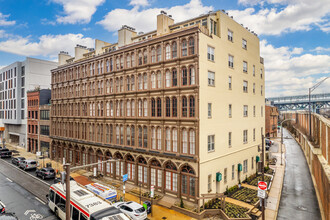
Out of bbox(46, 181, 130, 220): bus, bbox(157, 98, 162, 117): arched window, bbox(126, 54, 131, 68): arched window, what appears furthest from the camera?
bbox(126, 54, 131, 68): arched window

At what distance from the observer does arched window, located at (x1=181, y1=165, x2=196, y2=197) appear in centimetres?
2542

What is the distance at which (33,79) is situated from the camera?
2591 inches

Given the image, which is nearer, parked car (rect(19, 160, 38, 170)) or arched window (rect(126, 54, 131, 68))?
arched window (rect(126, 54, 131, 68))

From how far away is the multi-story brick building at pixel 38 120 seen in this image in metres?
54.7

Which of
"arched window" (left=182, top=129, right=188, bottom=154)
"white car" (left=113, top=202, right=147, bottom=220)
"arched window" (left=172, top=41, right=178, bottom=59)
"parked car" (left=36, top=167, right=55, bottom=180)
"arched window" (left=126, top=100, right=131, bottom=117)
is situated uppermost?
"arched window" (left=172, top=41, right=178, bottom=59)

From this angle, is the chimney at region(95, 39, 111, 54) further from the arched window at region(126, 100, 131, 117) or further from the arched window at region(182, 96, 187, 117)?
the arched window at region(182, 96, 187, 117)

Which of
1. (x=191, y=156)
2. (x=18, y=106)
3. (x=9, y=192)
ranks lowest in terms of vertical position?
(x=9, y=192)

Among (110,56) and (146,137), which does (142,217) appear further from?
(110,56)

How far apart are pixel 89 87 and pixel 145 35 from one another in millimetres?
14390

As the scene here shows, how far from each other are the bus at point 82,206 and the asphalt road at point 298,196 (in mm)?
18477

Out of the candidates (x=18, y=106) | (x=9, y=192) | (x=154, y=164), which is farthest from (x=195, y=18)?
(x=18, y=106)

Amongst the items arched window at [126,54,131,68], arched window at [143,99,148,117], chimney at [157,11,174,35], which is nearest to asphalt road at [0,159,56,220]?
arched window at [143,99,148,117]

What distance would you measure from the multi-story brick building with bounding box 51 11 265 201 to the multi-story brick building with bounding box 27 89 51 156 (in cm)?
1670

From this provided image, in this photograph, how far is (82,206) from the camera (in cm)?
1836
